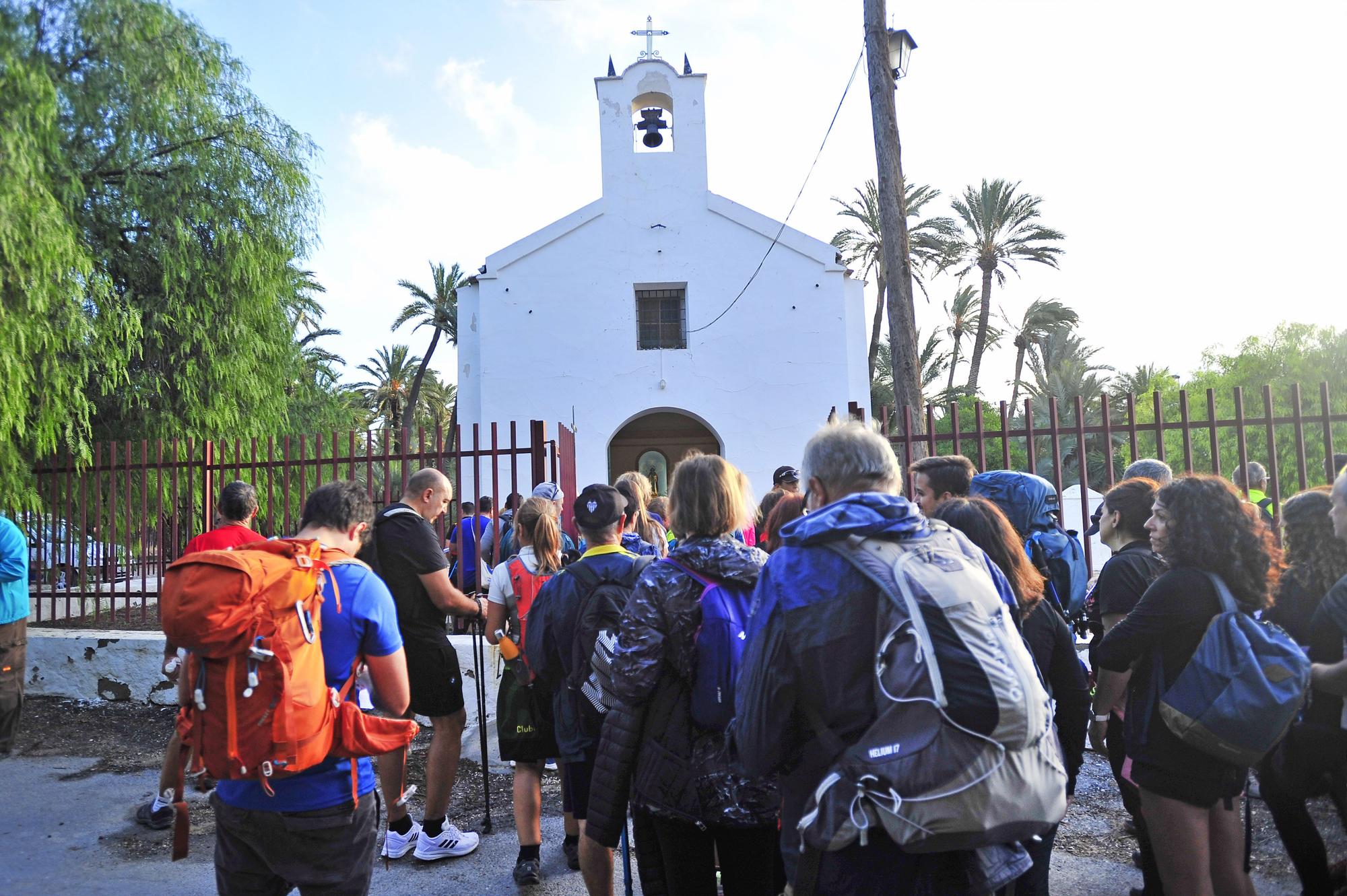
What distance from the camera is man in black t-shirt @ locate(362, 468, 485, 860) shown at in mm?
4645

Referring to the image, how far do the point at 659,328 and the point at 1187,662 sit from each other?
15296 mm

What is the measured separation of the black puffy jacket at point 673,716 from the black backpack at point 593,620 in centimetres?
56

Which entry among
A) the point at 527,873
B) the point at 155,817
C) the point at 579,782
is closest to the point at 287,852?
the point at 579,782

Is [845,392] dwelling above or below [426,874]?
above

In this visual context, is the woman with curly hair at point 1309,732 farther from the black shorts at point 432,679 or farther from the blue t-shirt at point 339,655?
the black shorts at point 432,679

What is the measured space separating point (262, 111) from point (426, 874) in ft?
34.3

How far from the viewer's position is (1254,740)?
2.77 metres

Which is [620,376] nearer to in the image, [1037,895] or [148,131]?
[148,131]

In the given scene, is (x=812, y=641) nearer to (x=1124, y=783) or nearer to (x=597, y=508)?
(x=597, y=508)

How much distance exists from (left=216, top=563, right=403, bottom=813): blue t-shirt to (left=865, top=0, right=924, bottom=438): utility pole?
6.00 meters

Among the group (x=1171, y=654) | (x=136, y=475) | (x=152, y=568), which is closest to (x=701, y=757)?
(x=1171, y=654)

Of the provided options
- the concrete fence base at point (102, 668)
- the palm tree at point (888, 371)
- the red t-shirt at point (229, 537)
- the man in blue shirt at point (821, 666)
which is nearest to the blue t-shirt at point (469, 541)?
the concrete fence base at point (102, 668)

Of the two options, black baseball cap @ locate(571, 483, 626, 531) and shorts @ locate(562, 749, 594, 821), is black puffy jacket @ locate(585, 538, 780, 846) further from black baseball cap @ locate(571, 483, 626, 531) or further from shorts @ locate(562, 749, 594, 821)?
shorts @ locate(562, 749, 594, 821)

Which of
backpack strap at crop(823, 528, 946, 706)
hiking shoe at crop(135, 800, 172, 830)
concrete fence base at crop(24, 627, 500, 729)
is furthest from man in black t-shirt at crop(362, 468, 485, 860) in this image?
backpack strap at crop(823, 528, 946, 706)
